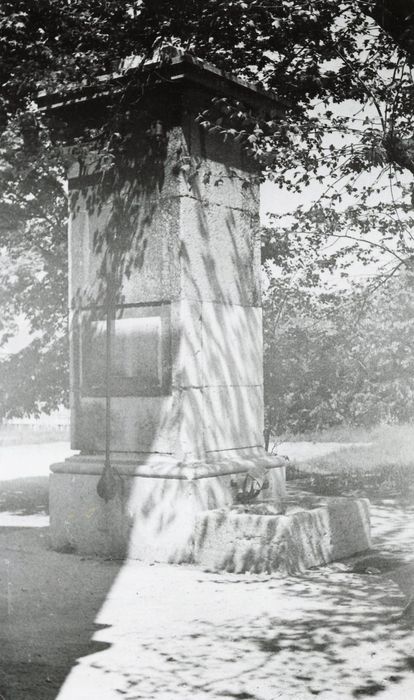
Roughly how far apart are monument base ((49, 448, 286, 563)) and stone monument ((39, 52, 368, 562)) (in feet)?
0.04

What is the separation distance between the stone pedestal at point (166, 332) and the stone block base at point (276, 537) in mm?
288

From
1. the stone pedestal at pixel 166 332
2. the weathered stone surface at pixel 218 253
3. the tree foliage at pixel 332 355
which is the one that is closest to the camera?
the stone pedestal at pixel 166 332

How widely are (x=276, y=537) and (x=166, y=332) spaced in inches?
87.0

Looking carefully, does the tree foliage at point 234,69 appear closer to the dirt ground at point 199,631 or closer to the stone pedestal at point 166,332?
the stone pedestal at point 166,332

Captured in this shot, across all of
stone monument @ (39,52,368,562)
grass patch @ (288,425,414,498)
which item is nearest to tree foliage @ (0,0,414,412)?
stone monument @ (39,52,368,562)

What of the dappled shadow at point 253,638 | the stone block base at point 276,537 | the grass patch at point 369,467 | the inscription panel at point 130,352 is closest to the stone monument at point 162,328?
the inscription panel at point 130,352

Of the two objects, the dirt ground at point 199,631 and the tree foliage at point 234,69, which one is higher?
the tree foliage at point 234,69

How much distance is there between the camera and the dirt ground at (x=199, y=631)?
4.65m

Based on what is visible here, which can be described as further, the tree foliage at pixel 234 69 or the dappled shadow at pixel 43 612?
the tree foliage at pixel 234 69

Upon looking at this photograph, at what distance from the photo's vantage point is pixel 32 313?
50.0 feet

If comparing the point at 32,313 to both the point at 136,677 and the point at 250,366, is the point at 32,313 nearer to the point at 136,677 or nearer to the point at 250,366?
the point at 250,366

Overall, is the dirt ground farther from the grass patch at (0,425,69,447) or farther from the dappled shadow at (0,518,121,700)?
the grass patch at (0,425,69,447)

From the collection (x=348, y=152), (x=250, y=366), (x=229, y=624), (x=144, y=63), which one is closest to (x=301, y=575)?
(x=229, y=624)

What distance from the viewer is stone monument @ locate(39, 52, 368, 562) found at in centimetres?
816
